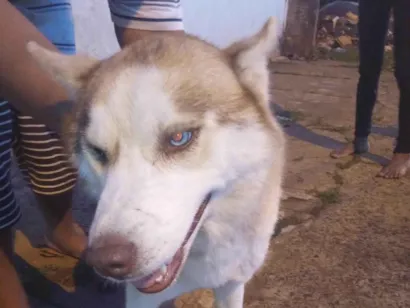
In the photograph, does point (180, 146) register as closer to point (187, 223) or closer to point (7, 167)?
point (187, 223)

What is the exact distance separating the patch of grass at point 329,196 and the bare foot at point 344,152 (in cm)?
50

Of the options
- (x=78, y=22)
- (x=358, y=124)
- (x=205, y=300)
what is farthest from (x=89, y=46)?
(x=205, y=300)

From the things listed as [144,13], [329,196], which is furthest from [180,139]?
[329,196]

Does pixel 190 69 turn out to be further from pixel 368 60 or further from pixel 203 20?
pixel 203 20

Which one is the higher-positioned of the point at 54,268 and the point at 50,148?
the point at 50,148

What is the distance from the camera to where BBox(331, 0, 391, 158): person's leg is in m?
3.28

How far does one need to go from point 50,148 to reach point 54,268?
0.57m

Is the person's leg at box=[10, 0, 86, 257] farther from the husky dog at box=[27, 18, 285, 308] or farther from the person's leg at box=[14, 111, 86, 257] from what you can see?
the husky dog at box=[27, 18, 285, 308]

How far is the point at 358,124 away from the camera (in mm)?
3549

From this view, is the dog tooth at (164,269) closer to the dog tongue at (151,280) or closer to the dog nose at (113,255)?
the dog tongue at (151,280)

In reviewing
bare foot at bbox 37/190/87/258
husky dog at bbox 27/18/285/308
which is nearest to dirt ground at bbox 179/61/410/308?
bare foot at bbox 37/190/87/258

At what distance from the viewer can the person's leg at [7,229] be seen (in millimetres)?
1714

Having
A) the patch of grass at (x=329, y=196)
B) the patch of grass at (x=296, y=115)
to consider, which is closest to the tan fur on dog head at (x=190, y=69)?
the patch of grass at (x=329, y=196)

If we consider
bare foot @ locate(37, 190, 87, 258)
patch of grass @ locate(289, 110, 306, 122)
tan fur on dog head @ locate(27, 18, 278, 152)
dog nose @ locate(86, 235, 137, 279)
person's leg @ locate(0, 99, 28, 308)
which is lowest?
patch of grass @ locate(289, 110, 306, 122)
